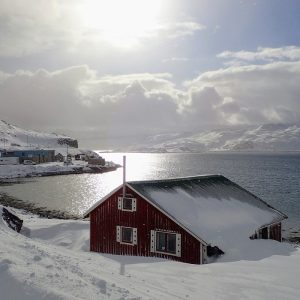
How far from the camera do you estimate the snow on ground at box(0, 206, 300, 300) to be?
1071 centimetres

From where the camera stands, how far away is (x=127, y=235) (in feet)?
90.5

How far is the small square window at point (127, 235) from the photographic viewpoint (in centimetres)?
2731

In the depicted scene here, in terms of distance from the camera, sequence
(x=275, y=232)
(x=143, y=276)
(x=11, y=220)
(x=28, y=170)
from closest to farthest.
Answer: (x=143, y=276) < (x=275, y=232) < (x=11, y=220) < (x=28, y=170)

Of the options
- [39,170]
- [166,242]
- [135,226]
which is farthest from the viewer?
[39,170]

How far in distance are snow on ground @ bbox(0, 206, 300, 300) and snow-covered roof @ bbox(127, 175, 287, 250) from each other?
1442 mm

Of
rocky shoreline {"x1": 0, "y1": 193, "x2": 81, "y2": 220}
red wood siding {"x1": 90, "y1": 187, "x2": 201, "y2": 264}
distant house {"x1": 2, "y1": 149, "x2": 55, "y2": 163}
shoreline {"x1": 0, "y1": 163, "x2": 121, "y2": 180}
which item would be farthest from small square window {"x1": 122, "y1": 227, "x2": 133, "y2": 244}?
distant house {"x1": 2, "y1": 149, "x2": 55, "y2": 163}

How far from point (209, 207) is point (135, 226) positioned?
5287 mm

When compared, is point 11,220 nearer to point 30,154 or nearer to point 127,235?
point 127,235

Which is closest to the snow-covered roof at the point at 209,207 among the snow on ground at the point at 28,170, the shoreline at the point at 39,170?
the shoreline at the point at 39,170

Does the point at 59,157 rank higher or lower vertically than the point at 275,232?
higher

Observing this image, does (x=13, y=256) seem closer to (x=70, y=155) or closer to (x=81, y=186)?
(x=81, y=186)

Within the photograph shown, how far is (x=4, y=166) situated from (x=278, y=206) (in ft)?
305

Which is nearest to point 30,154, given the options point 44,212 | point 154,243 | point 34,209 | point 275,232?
point 34,209

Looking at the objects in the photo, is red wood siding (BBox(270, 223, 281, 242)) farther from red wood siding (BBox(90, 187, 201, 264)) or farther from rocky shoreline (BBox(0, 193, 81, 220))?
rocky shoreline (BBox(0, 193, 81, 220))
